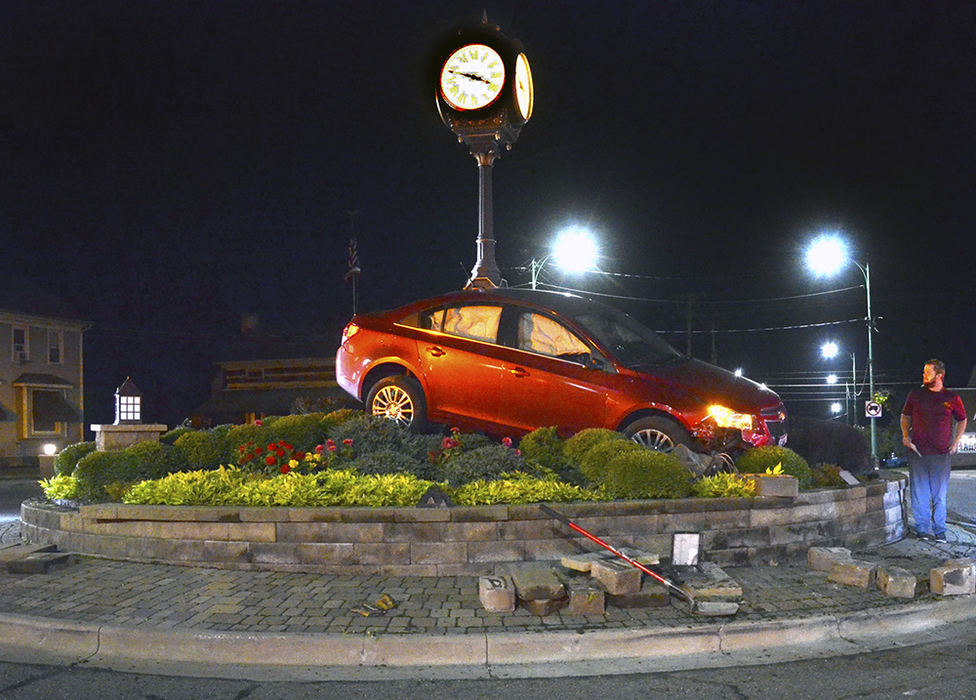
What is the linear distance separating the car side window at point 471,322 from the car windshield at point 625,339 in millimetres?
1028

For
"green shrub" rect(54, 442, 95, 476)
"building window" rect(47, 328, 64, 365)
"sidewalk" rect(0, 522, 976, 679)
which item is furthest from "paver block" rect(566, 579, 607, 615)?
"building window" rect(47, 328, 64, 365)

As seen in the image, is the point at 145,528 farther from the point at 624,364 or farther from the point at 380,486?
the point at 624,364

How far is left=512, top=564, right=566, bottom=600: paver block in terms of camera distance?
579cm

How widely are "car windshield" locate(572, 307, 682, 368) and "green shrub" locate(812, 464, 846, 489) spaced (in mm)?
2104

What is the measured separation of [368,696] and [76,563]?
4502mm

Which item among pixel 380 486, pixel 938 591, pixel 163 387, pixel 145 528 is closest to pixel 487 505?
pixel 380 486

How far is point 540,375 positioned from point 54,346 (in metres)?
40.2

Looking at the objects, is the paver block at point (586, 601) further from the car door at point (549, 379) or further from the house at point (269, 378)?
the house at point (269, 378)

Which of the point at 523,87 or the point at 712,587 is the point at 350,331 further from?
the point at 712,587

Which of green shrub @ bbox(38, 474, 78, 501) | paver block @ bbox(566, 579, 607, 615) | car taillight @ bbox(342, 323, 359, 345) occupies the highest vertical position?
car taillight @ bbox(342, 323, 359, 345)

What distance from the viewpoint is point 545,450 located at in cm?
881

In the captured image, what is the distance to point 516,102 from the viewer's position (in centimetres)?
1155

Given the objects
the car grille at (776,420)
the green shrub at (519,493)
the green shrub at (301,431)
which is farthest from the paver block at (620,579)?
the green shrub at (301,431)

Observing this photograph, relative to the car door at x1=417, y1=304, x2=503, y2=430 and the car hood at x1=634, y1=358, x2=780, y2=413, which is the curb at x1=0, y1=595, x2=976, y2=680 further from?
the car door at x1=417, y1=304, x2=503, y2=430
